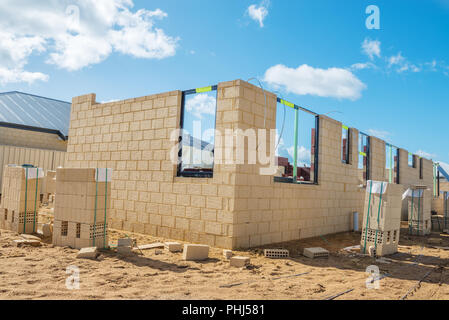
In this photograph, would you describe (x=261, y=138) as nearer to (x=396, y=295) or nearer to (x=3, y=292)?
(x=396, y=295)

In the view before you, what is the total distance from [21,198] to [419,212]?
11.0m

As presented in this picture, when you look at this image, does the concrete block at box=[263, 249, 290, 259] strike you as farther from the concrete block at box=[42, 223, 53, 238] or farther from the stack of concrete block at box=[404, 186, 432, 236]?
the stack of concrete block at box=[404, 186, 432, 236]

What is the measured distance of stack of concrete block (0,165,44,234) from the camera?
7348 mm

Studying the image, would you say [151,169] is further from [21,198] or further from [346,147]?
[346,147]

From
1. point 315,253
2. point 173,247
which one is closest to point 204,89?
point 173,247

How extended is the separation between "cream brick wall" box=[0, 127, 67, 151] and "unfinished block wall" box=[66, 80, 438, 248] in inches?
460

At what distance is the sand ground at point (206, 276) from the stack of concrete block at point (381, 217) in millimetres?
394

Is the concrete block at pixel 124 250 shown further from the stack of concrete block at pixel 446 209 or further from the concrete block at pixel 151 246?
the stack of concrete block at pixel 446 209

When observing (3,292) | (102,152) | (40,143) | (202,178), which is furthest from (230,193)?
(40,143)

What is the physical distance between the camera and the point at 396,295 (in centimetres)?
396

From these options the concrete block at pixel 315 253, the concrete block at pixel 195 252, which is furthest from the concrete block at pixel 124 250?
the concrete block at pixel 315 253

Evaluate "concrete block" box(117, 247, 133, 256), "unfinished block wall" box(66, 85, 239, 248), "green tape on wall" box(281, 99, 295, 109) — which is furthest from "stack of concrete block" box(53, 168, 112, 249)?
"green tape on wall" box(281, 99, 295, 109)

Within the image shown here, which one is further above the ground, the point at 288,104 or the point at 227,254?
the point at 288,104

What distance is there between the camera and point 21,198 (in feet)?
24.2
